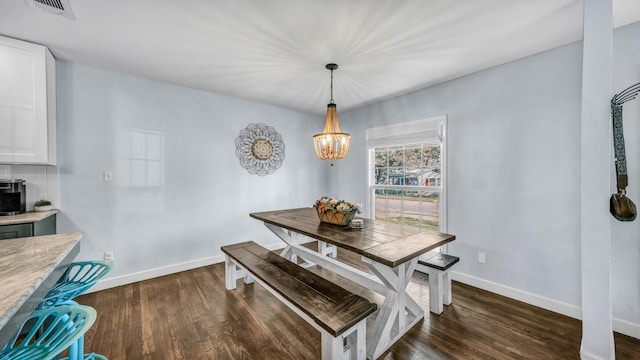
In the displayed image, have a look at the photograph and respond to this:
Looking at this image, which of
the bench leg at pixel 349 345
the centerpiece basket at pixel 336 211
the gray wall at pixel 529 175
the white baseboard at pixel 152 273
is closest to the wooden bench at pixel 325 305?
the bench leg at pixel 349 345

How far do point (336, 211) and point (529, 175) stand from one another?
1921 mm

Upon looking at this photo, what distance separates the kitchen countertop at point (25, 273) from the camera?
808 millimetres

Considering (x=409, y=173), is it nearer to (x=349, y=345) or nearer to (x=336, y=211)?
(x=336, y=211)

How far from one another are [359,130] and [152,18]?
10.0ft

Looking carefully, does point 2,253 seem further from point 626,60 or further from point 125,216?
point 626,60

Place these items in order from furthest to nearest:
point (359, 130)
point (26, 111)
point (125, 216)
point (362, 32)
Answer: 1. point (359, 130)
2. point (125, 216)
3. point (26, 111)
4. point (362, 32)

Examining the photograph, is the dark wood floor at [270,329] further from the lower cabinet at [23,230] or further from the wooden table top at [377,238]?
the lower cabinet at [23,230]

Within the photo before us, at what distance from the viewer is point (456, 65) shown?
2.58m

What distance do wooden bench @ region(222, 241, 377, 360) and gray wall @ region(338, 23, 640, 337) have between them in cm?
185

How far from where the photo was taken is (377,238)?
1.92m

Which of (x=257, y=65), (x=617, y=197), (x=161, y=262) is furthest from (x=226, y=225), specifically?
(x=617, y=197)

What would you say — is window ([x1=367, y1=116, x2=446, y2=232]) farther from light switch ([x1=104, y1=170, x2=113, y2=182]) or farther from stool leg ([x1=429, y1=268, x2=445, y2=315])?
light switch ([x1=104, y1=170, x2=113, y2=182])

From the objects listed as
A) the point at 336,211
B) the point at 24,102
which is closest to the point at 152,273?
the point at 24,102

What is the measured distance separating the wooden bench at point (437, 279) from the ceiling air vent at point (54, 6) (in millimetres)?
3395
